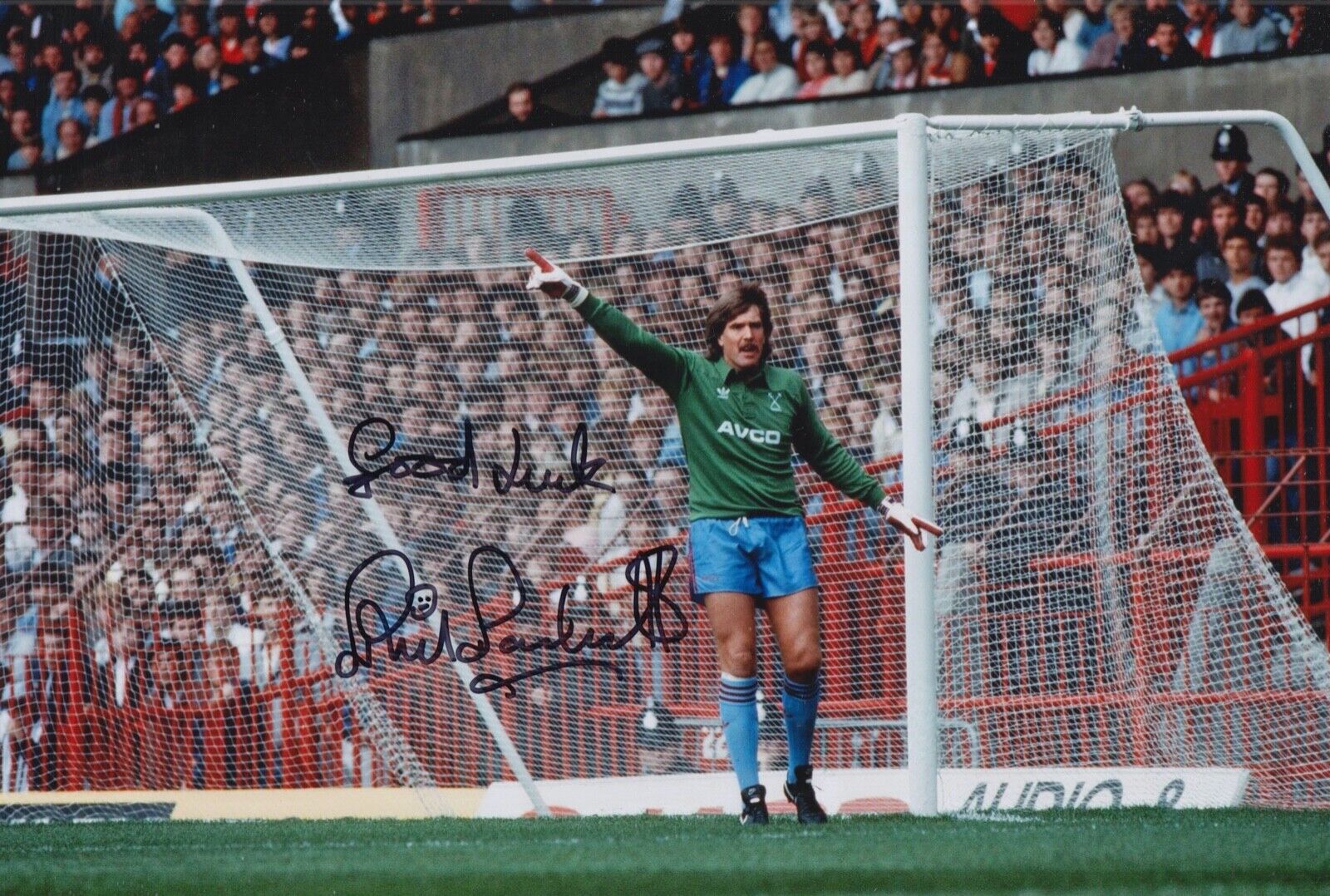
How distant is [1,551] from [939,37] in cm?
702

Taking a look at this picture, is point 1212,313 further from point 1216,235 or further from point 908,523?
point 908,523

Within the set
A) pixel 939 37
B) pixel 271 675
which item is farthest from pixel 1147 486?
pixel 939 37

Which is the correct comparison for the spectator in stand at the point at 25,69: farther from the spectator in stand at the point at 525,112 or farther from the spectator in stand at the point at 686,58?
the spectator in stand at the point at 686,58

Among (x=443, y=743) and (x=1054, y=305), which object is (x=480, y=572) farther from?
(x=1054, y=305)

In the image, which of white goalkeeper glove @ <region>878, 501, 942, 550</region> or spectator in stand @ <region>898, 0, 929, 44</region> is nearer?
white goalkeeper glove @ <region>878, 501, 942, 550</region>

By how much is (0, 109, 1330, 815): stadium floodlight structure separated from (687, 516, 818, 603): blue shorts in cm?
54

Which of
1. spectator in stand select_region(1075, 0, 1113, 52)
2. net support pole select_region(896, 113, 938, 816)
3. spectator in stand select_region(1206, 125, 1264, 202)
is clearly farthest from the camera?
spectator in stand select_region(1075, 0, 1113, 52)

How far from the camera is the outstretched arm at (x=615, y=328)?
548 cm

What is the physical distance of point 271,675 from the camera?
8.08 meters

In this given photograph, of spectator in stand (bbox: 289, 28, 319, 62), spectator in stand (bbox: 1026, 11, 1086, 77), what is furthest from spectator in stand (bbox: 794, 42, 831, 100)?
spectator in stand (bbox: 289, 28, 319, 62)

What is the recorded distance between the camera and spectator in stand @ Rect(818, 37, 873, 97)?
12.2 metres

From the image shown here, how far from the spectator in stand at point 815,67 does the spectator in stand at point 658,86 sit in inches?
37.6

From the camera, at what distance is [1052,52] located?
Result: 37.8 feet
